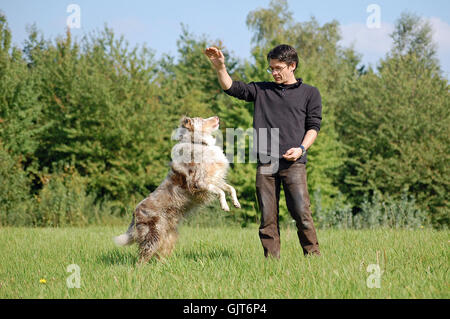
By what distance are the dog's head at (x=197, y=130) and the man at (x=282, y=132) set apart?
0.92 m

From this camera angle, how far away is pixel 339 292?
3.46 metres

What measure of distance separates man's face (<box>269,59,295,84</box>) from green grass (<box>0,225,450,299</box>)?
2.08 m

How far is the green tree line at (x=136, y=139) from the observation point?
42.3 feet

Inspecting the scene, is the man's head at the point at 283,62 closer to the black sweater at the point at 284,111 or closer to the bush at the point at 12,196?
the black sweater at the point at 284,111

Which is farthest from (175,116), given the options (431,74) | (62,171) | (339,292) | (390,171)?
(339,292)

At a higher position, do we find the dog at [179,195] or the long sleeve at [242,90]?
the long sleeve at [242,90]

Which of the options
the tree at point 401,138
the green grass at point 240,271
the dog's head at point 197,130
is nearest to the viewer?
the green grass at point 240,271

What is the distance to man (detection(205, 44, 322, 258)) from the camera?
4699mm

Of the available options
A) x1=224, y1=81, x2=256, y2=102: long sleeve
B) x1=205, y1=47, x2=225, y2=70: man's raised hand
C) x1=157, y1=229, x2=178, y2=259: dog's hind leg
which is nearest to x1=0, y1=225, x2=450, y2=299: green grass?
x1=157, y1=229, x2=178, y2=259: dog's hind leg

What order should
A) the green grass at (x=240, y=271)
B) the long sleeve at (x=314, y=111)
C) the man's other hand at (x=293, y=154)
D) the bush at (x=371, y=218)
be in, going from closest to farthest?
the green grass at (x=240, y=271), the man's other hand at (x=293, y=154), the long sleeve at (x=314, y=111), the bush at (x=371, y=218)

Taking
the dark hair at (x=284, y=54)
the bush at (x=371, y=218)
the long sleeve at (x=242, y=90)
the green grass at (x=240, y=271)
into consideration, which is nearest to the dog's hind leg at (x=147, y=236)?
the green grass at (x=240, y=271)

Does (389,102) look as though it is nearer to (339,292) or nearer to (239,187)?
(239,187)

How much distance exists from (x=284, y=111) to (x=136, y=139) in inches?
409

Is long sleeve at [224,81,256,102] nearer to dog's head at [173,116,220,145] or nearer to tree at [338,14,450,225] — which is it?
dog's head at [173,116,220,145]
